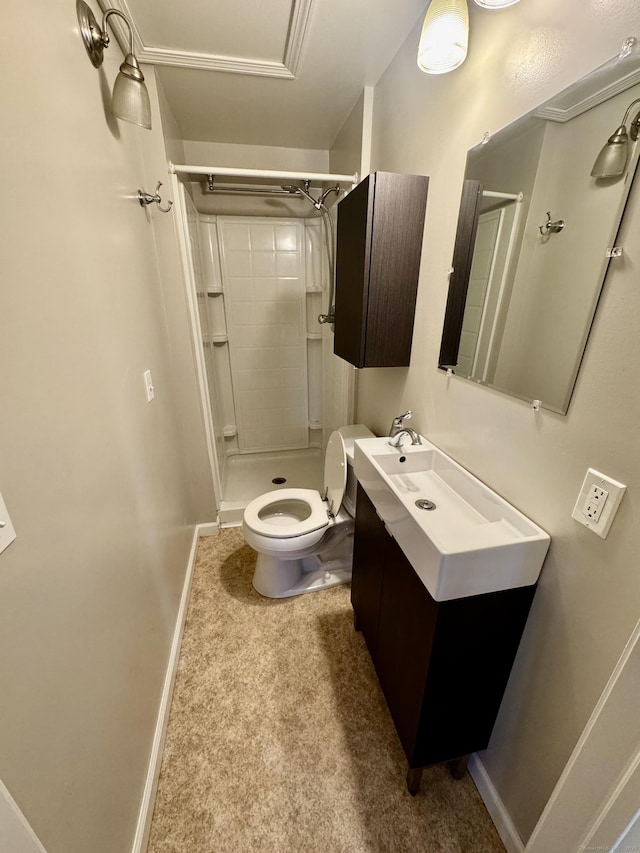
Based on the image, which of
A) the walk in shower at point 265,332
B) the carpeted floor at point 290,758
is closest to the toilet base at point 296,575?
the carpeted floor at point 290,758

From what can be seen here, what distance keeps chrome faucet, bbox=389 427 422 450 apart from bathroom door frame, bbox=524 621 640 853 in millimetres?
826

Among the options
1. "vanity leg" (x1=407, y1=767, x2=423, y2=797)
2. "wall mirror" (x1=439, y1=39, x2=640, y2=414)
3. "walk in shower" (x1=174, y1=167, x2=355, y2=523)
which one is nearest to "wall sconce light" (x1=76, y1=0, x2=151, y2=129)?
"wall mirror" (x1=439, y1=39, x2=640, y2=414)

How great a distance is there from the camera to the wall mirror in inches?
→ 26.0

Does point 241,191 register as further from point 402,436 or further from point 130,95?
point 402,436

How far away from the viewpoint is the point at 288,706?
1332mm

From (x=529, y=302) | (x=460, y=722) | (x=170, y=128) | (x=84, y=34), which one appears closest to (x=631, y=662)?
(x=460, y=722)

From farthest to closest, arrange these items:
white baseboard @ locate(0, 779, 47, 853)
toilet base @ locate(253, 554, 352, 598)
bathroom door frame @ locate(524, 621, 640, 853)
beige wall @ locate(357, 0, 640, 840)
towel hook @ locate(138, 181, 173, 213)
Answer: toilet base @ locate(253, 554, 352, 598) → towel hook @ locate(138, 181, 173, 213) → beige wall @ locate(357, 0, 640, 840) → bathroom door frame @ locate(524, 621, 640, 853) → white baseboard @ locate(0, 779, 47, 853)

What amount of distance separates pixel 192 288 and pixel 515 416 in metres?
1.69

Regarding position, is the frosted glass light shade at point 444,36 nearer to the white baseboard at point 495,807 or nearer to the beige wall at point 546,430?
the beige wall at point 546,430

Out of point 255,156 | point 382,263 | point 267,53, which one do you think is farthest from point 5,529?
point 255,156

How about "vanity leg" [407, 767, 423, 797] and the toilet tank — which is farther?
the toilet tank

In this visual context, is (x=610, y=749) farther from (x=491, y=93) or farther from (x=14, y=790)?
(x=491, y=93)

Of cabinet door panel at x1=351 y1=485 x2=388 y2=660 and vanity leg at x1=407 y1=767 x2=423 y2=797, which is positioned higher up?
cabinet door panel at x1=351 y1=485 x2=388 y2=660

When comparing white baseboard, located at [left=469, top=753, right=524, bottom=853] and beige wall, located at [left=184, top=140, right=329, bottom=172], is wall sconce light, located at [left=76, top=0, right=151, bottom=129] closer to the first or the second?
beige wall, located at [left=184, top=140, right=329, bottom=172]
